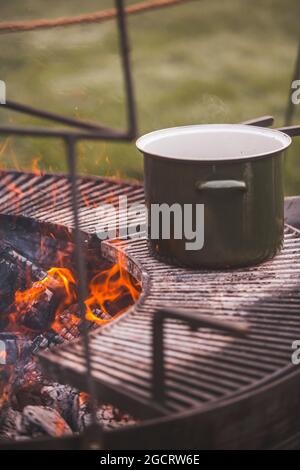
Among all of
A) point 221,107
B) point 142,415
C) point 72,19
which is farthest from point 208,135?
point 221,107

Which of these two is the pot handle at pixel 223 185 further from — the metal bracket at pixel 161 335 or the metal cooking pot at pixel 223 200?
the metal bracket at pixel 161 335

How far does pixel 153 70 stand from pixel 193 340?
4.55 m

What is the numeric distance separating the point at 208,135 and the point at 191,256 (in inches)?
17.5

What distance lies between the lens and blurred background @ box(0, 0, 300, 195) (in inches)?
196

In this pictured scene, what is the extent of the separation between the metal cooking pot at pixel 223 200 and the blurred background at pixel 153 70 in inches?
82.2

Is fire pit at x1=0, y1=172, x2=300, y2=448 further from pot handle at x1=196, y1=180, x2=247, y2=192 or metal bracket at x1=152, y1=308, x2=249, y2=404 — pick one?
pot handle at x1=196, y1=180, x2=247, y2=192

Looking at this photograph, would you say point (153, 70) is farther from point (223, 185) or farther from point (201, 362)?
point (201, 362)

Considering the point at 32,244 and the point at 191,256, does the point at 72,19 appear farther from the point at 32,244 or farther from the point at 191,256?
the point at 32,244

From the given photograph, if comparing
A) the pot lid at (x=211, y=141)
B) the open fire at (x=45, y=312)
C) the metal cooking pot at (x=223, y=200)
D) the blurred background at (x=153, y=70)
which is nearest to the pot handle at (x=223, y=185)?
the metal cooking pot at (x=223, y=200)

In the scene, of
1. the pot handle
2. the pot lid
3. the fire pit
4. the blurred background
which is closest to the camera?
the fire pit

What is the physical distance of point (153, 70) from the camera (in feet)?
20.3

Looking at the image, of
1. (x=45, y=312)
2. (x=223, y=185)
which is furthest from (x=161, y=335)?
(x=45, y=312)

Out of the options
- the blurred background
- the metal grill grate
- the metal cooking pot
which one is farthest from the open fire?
the blurred background

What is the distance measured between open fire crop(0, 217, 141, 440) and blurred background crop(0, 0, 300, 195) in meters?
1.90
